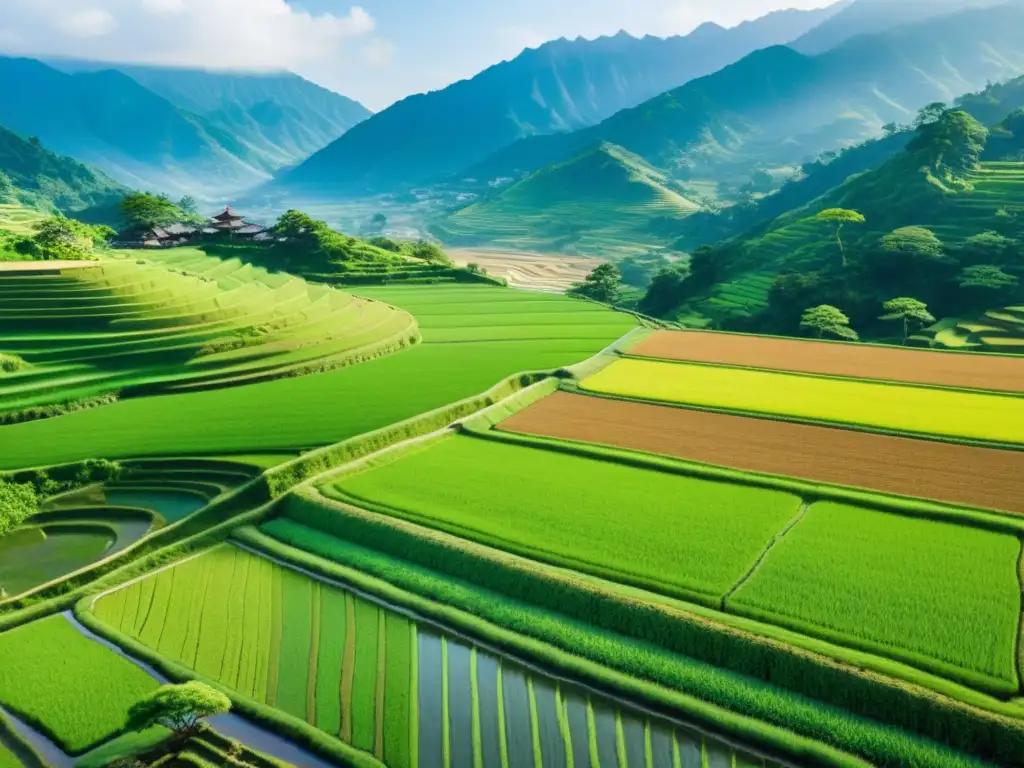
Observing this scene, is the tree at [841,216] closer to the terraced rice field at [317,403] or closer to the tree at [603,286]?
the tree at [603,286]

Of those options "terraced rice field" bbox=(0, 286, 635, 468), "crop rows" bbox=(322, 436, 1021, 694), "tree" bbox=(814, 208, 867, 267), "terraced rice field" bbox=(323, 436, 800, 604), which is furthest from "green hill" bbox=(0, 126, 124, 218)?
"crop rows" bbox=(322, 436, 1021, 694)

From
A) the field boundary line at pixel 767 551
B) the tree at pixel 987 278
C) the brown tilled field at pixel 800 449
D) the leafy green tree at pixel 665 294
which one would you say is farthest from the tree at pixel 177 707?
the leafy green tree at pixel 665 294

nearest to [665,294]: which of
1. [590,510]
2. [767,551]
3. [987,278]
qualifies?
[987,278]

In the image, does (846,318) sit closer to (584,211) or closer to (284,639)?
(284,639)

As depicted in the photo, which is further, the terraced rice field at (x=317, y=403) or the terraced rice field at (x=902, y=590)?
the terraced rice field at (x=317, y=403)

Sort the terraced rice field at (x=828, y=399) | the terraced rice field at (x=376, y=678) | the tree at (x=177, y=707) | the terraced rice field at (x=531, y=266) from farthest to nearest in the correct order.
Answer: the terraced rice field at (x=531, y=266), the terraced rice field at (x=828, y=399), the terraced rice field at (x=376, y=678), the tree at (x=177, y=707)

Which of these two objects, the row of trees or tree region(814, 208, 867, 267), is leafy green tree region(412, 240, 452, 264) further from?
the row of trees
